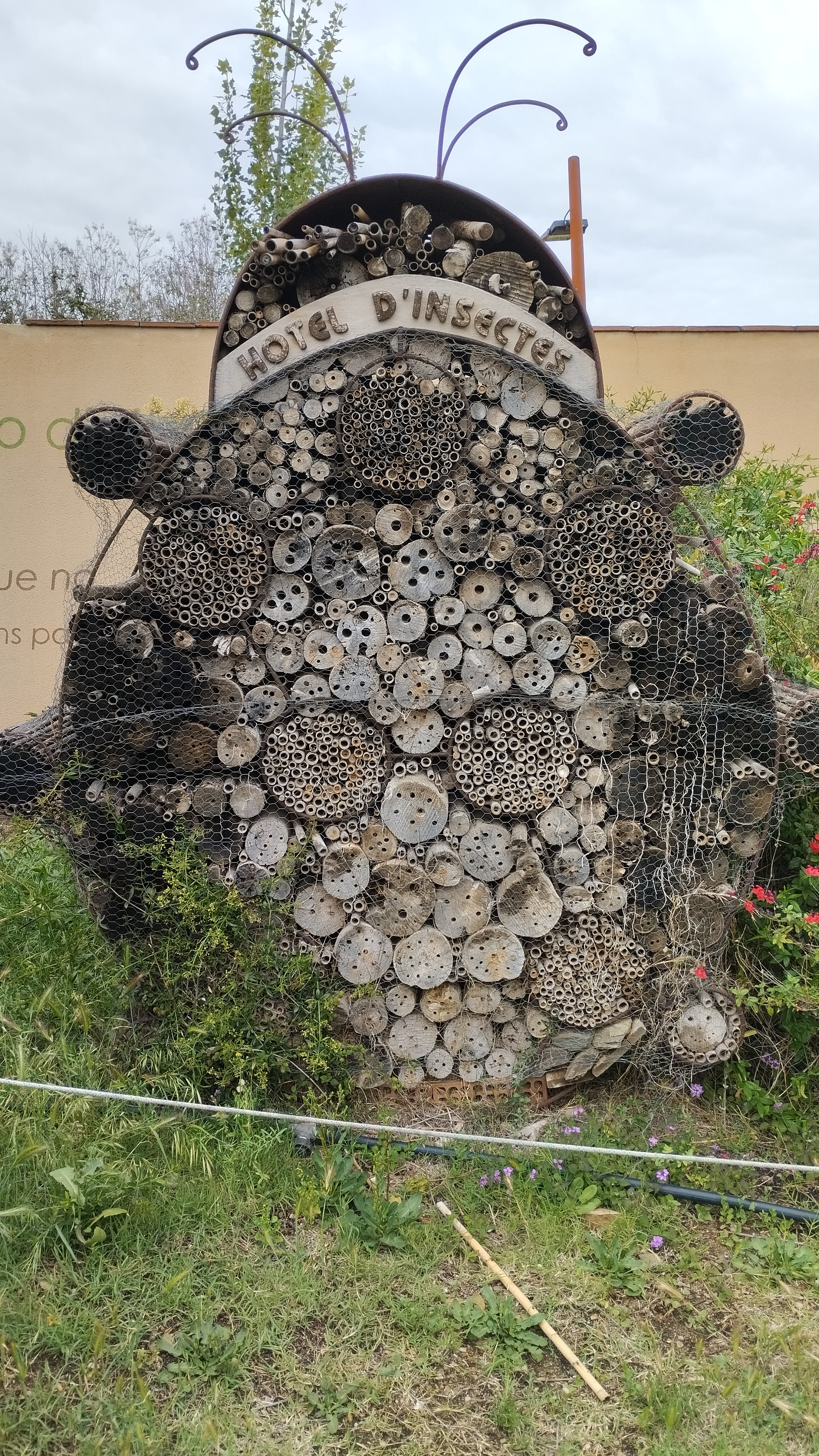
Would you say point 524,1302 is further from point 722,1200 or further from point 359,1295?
point 722,1200

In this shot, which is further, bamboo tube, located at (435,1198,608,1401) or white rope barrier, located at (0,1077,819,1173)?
white rope barrier, located at (0,1077,819,1173)

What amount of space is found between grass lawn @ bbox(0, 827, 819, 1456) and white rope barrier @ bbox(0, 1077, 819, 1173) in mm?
50

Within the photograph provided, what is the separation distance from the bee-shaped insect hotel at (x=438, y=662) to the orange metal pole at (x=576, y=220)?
155 inches

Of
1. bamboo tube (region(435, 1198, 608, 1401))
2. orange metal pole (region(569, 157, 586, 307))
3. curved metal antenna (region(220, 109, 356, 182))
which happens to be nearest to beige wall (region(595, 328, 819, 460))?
orange metal pole (region(569, 157, 586, 307))

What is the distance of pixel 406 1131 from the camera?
3000 mm

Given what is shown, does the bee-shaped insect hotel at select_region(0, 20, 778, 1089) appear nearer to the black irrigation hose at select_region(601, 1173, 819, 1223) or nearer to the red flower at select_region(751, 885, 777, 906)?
the red flower at select_region(751, 885, 777, 906)

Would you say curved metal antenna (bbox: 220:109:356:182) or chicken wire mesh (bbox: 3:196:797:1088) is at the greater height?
curved metal antenna (bbox: 220:109:356:182)

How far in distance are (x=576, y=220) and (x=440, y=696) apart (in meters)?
5.06

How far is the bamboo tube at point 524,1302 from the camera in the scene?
8.30 feet

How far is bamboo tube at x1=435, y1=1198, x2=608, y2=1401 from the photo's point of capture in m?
2.53

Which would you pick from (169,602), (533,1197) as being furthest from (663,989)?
(169,602)

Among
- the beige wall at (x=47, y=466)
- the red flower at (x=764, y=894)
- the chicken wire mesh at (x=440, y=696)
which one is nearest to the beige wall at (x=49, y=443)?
the beige wall at (x=47, y=466)

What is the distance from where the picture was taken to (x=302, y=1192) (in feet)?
9.85

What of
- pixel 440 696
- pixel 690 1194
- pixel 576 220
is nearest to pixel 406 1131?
pixel 690 1194
